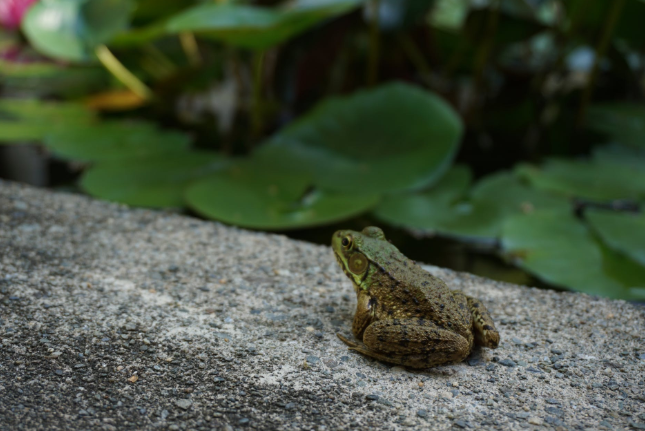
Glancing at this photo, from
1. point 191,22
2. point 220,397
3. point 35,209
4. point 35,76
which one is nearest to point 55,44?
point 191,22

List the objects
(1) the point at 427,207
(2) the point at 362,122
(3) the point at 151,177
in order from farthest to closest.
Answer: (2) the point at 362,122
(3) the point at 151,177
(1) the point at 427,207

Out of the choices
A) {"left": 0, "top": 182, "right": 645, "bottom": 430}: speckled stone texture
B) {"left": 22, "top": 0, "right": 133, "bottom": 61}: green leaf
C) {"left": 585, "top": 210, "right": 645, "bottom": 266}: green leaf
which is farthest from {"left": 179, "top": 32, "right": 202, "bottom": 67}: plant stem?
{"left": 585, "top": 210, "right": 645, "bottom": 266}: green leaf

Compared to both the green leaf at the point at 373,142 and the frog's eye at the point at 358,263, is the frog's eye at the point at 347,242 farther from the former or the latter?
the green leaf at the point at 373,142

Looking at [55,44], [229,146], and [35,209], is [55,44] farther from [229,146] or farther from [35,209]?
[35,209]

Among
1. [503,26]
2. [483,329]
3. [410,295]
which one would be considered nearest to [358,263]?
[410,295]

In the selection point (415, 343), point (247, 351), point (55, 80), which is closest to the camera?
point (415, 343)

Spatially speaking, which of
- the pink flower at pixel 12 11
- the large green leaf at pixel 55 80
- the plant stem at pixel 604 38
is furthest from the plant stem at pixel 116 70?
the plant stem at pixel 604 38

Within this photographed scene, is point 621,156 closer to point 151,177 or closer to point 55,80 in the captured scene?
point 151,177

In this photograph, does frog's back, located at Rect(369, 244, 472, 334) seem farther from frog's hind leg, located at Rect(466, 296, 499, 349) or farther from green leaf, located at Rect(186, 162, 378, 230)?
green leaf, located at Rect(186, 162, 378, 230)
